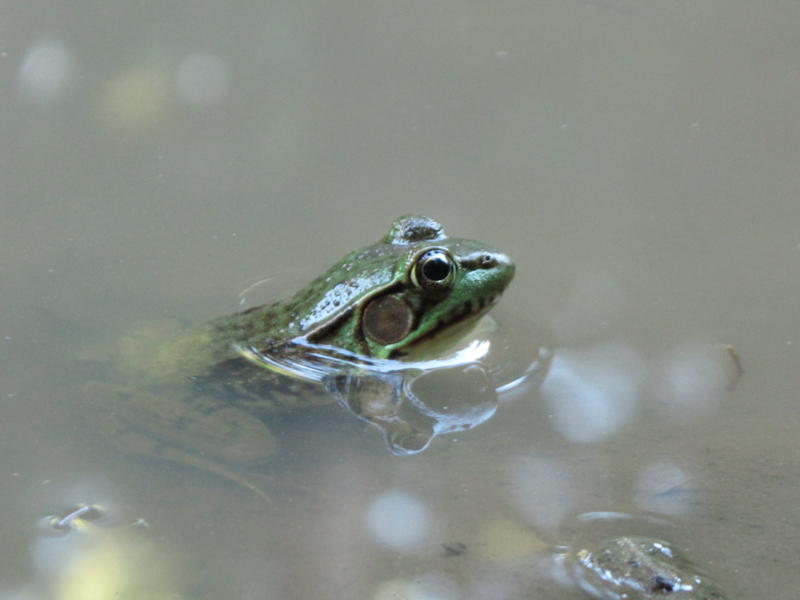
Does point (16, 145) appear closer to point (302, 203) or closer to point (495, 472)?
point (302, 203)

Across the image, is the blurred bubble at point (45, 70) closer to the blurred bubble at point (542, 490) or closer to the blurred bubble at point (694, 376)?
the blurred bubble at point (542, 490)

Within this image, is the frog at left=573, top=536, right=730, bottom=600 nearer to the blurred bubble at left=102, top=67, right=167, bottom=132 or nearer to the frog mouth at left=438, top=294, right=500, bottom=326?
the frog mouth at left=438, top=294, right=500, bottom=326

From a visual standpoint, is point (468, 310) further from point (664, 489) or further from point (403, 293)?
point (664, 489)

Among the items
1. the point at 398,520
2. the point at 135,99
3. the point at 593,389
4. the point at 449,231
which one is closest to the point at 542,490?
the point at 398,520

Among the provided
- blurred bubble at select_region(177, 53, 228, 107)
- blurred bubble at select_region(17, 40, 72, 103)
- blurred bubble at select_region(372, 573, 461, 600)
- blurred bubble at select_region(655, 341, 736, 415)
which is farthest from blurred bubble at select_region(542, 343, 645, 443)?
blurred bubble at select_region(17, 40, 72, 103)

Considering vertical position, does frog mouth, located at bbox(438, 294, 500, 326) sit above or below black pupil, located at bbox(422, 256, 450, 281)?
below
